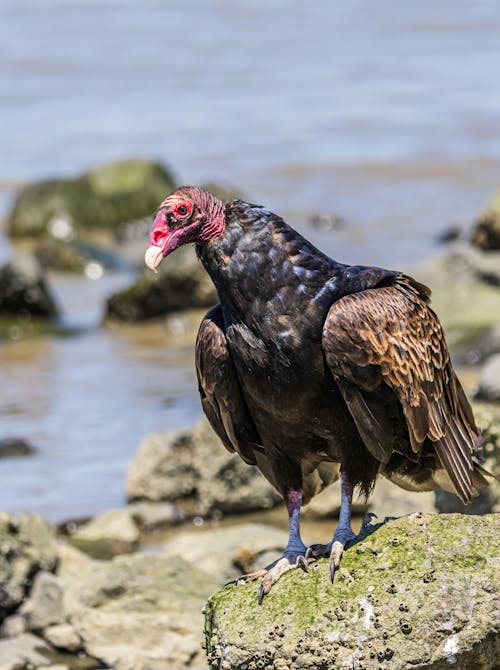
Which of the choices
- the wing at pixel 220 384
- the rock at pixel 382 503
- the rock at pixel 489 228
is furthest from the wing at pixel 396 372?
the rock at pixel 489 228

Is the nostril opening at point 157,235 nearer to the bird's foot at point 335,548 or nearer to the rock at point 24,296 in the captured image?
the bird's foot at point 335,548

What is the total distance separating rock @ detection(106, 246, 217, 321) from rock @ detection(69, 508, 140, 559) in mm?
6020

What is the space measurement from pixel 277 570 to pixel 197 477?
13.7 ft

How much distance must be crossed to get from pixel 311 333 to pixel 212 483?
13.7 feet

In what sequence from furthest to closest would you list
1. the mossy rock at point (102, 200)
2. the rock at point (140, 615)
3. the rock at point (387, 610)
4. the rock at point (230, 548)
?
1. the mossy rock at point (102, 200)
2. the rock at point (230, 548)
3. the rock at point (140, 615)
4. the rock at point (387, 610)

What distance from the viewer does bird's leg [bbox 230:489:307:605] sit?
218 inches

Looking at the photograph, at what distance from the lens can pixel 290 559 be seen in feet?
18.7

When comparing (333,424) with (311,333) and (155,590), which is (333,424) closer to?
(311,333)

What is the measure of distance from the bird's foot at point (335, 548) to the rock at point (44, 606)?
106 inches

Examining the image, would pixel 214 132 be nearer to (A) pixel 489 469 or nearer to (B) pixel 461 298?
(B) pixel 461 298

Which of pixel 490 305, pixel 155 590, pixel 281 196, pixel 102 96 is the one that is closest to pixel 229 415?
pixel 155 590

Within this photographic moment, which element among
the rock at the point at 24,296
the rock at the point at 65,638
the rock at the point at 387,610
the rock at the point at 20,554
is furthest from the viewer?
the rock at the point at 24,296

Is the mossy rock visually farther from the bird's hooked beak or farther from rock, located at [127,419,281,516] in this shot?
the bird's hooked beak

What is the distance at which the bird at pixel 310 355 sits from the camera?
17.8ft
